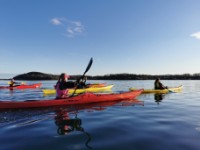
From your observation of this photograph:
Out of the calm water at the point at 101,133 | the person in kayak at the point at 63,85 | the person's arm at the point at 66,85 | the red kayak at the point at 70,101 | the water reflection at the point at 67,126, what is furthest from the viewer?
the person in kayak at the point at 63,85

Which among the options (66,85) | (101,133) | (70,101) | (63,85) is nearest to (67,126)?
(101,133)

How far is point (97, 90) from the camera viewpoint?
2839 centimetres

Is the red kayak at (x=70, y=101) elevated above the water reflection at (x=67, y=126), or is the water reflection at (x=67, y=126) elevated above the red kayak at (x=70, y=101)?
the red kayak at (x=70, y=101)

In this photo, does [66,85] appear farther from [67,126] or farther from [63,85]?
[67,126]

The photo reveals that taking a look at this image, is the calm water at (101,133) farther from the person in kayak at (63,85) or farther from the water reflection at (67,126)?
the person in kayak at (63,85)

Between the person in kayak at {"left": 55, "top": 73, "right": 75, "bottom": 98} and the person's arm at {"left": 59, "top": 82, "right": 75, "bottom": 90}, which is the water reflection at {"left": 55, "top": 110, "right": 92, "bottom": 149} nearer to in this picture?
the person's arm at {"left": 59, "top": 82, "right": 75, "bottom": 90}

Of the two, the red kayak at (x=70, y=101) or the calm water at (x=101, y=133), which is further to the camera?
the red kayak at (x=70, y=101)

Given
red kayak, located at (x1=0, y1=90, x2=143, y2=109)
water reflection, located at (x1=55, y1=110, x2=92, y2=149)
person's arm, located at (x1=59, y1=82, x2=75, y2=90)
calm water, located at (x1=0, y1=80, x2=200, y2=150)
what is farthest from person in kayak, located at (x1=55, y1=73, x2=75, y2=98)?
calm water, located at (x1=0, y1=80, x2=200, y2=150)

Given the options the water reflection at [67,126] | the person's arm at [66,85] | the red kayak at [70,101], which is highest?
the person's arm at [66,85]

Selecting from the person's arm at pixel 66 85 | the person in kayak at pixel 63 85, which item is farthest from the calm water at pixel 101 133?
the person in kayak at pixel 63 85

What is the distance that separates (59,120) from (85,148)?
4.08 meters

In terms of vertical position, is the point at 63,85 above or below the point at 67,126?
above

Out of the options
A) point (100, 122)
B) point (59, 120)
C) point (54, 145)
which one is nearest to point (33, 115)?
point (59, 120)

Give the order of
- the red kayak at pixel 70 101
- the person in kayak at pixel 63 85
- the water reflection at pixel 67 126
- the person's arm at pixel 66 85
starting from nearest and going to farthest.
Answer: the water reflection at pixel 67 126 → the red kayak at pixel 70 101 → the person's arm at pixel 66 85 → the person in kayak at pixel 63 85
